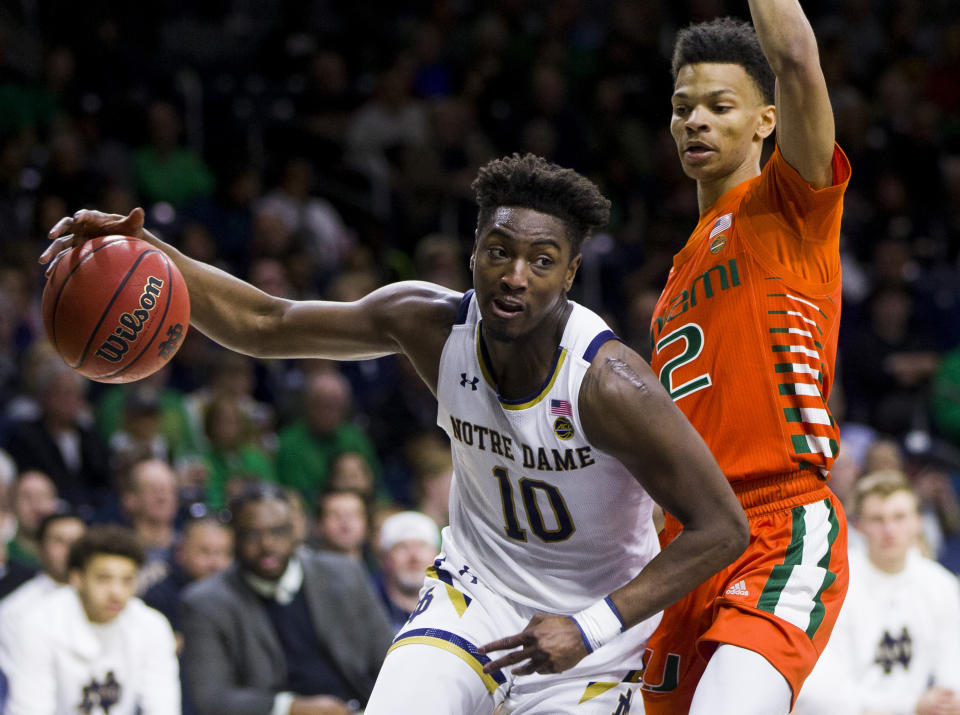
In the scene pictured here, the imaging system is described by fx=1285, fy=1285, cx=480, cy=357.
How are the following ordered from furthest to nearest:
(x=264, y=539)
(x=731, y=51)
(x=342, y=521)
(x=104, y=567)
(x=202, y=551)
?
(x=342, y=521) < (x=202, y=551) < (x=264, y=539) < (x=104, y=567) < (x=731, y=51)

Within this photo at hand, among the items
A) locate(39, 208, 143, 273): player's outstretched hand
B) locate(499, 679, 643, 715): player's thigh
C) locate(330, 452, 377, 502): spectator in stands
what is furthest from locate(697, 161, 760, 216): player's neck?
locate(330, 452, 377, 502): spectator in stands

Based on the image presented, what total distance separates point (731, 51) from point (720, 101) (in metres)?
0.15

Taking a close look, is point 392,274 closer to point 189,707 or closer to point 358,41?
point 358,41

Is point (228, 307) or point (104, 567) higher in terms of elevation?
point (228, 307)

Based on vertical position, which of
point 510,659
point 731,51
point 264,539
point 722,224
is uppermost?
point 731,51

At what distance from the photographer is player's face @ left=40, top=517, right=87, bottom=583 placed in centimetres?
638

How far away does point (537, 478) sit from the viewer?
331 cm

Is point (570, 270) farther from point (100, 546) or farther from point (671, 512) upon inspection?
point (100, 546)

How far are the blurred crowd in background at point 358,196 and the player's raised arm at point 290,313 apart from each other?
11.1ft

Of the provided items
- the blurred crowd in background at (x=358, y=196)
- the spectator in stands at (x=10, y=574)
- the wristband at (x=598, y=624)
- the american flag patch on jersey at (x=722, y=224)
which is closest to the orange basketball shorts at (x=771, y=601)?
the wristband at (x=598, y=624)

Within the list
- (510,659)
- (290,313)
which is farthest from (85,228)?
(510,659)

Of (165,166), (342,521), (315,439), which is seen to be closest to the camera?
(342,521)

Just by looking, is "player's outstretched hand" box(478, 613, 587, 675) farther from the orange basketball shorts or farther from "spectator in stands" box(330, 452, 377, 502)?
"spectator in stands" box(330, 452, 377, 502)

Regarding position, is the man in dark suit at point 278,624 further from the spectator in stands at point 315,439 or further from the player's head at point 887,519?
the player's head at point 887,519
